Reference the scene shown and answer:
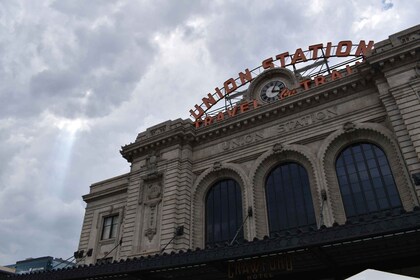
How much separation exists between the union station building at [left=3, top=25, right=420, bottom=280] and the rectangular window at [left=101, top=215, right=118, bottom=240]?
4.6 inches

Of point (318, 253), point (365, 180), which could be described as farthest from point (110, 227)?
point (318, 253)

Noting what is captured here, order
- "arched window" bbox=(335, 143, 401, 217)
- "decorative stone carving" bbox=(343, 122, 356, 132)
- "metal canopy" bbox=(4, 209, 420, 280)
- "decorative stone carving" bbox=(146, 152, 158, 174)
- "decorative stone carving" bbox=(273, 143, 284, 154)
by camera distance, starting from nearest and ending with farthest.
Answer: "metal canopy" bbox=(4, 209, 420, 280) < "arched window" bbox=(335, 143, 401, 217) < "decorative stone carving" bbox=(343, 122, 356, 132) < "decorative stone carving" bbox=(273, 143, 284, 154) < "decorative stone carving" bbox=(146, 152, 158, 174)

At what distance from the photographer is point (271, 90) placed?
100 ft

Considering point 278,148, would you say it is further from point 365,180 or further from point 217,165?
point 365,180

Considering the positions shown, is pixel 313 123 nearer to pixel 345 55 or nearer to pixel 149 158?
pixel 345 55

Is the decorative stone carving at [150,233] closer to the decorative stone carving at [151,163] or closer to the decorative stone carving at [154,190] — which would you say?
the decorative stone carving at [154,190]

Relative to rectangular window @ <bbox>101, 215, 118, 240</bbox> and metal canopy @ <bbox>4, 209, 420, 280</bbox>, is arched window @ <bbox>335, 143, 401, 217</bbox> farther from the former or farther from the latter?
rectangular window @ <bbox>101, 215, 118, 240</bbox>

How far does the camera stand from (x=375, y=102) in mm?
21766

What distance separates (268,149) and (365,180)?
655 cm

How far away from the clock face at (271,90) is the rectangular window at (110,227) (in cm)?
1719

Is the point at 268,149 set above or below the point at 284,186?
above

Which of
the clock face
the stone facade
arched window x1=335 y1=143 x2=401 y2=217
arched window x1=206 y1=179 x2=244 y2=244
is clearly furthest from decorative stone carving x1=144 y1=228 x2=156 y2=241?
the clock face

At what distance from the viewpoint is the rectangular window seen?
3067 centimetres

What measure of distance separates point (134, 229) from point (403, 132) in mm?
19154
